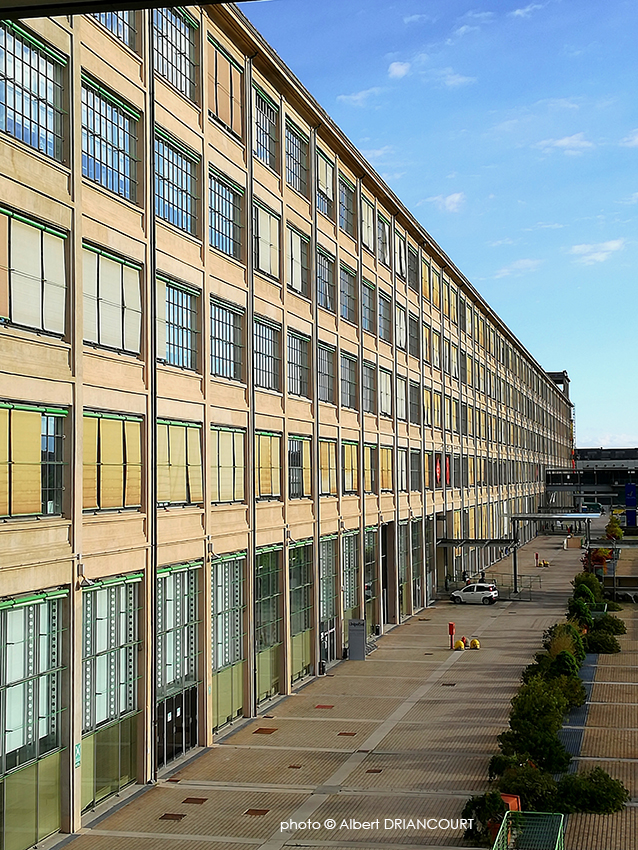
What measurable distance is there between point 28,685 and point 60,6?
51.2 feet

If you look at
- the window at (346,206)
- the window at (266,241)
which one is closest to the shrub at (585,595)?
the window at (346,206)

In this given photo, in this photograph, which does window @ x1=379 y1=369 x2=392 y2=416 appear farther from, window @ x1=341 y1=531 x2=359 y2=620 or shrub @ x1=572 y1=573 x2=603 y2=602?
shrub @ x1=572 y1=573 x2=603 y2=602

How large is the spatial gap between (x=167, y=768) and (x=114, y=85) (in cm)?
1804

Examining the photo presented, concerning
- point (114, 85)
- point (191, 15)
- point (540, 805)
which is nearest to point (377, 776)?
point (540, 805)

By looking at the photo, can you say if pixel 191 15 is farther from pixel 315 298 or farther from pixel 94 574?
pixel 94 574

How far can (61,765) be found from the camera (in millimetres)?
20656

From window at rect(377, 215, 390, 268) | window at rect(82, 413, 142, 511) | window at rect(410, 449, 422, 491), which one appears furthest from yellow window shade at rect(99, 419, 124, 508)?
window at rect(410, 449, 422, 491)

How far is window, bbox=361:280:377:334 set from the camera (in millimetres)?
49312

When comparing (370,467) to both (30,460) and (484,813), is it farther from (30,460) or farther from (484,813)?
(484,813)

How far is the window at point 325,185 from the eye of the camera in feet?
140

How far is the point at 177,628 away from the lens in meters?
26.6

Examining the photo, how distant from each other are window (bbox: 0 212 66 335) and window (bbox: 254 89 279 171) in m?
15.1

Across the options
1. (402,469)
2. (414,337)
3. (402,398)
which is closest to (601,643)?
(402,469)

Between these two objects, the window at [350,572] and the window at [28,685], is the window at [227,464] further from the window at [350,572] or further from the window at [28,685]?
the window at [350,572]
